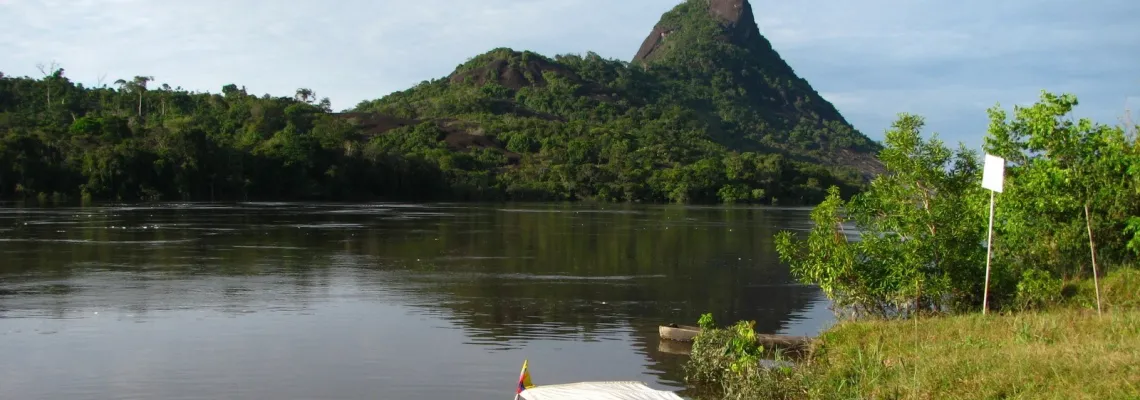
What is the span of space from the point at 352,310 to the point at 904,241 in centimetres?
1170

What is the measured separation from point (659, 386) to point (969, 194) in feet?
26.3

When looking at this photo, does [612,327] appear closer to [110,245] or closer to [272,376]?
[272,376]

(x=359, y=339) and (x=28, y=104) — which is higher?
(x=28, y=104)

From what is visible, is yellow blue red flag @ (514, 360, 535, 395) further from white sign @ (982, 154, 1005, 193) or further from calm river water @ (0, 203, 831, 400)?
white sign @ (982, 154, 1005, 193)

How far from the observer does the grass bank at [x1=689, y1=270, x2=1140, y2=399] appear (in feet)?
31.1

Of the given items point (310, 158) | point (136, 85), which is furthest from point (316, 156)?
point (136, 85)

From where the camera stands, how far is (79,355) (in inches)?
616

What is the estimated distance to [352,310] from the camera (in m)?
21.3

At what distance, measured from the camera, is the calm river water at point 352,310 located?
14.5 metres

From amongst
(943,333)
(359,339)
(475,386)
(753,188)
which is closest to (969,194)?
(943,333)

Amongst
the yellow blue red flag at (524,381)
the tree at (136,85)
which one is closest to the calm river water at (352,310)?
the yellow blue red flag at (524,381)

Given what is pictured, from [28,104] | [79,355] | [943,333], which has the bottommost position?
[79,355]

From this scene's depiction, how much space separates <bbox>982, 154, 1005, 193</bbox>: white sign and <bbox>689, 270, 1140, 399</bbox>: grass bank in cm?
200

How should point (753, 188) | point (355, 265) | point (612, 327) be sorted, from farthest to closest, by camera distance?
point (753, 188) → point (355, 265) → point (612, 327)
